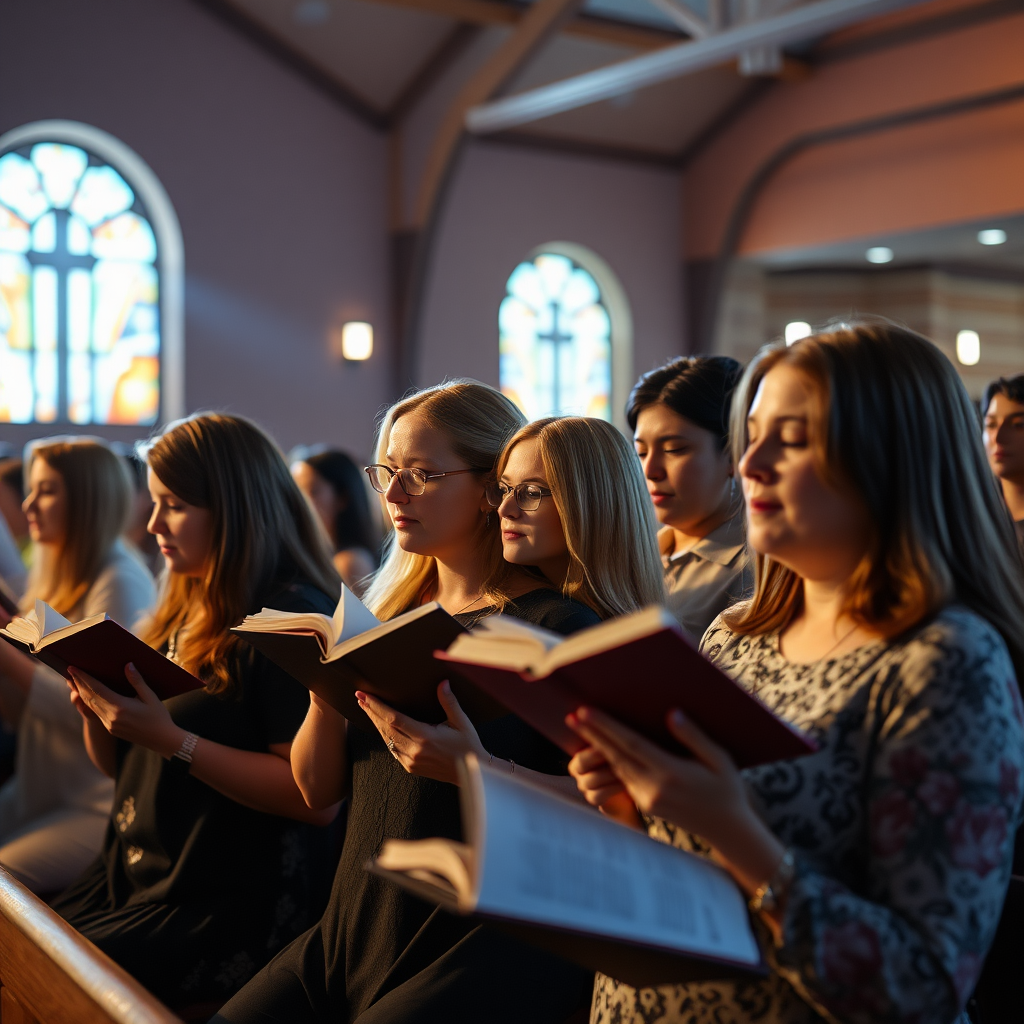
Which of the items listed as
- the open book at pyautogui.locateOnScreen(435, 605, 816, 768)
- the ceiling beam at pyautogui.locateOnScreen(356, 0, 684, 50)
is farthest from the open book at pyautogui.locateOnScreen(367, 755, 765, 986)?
the ceiling beam at pyautogui.locateOnScreen(356, 0, 684, 50)

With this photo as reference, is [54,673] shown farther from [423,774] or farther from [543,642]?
[543,642]

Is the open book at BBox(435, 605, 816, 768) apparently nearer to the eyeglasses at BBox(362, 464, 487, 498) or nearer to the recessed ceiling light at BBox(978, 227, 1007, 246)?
the eyeglasses at BBox(362, 464, 487, 498)

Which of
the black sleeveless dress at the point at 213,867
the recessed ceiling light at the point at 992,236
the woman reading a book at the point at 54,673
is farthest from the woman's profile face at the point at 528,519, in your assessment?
the recessed ceiling light at the point at 992,236

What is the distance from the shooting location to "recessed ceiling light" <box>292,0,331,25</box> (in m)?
8.16

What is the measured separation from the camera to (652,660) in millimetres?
1053

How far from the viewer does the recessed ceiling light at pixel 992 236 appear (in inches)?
352

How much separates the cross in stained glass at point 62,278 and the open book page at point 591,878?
788 centimetres

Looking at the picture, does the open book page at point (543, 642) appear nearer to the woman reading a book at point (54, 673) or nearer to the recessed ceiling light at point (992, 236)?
the woman reading a book at point (54, 673)

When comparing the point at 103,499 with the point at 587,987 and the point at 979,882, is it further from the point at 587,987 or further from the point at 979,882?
the point at 979,882

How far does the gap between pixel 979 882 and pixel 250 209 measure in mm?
8324

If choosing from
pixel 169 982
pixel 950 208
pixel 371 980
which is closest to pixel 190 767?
pixel 169 982

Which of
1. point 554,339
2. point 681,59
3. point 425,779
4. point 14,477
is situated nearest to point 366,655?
point 425,779

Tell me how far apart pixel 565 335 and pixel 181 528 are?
27.5 feet

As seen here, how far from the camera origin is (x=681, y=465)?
2.61 meters
